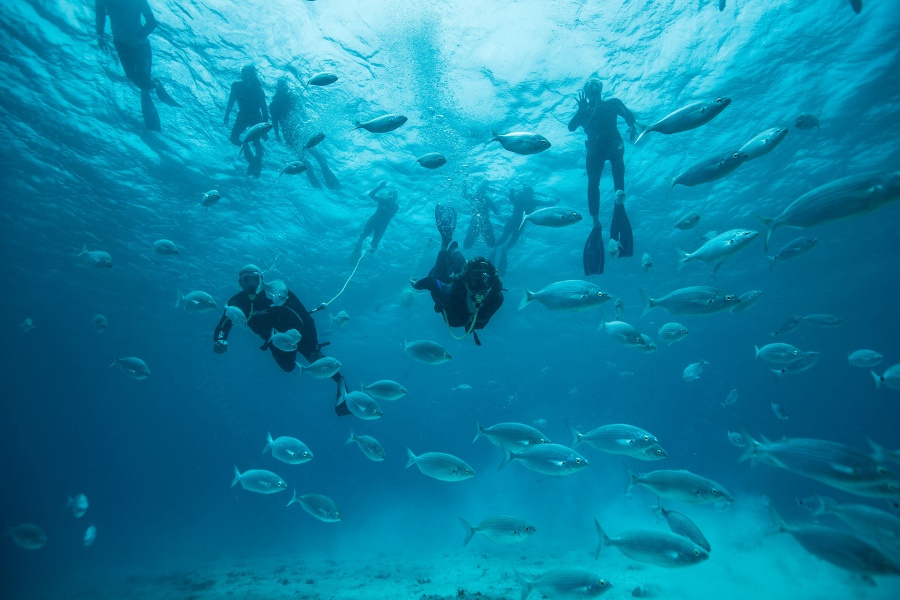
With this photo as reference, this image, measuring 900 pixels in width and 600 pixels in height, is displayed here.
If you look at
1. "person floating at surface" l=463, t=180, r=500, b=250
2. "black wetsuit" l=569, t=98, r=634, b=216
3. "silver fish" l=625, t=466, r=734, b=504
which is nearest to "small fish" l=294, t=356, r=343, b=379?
"silver fish" l=625, t=466, r=734, b=504

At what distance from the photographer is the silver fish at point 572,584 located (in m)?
5.81

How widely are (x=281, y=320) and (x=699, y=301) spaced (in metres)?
8.43

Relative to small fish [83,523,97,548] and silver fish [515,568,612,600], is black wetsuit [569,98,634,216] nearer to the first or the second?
silver fish [515,568,612,600]

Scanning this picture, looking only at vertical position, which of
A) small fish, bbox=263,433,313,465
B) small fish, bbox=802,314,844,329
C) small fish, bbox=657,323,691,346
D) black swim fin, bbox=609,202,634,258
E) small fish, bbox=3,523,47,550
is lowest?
small fish, bbox=3,523,47,550

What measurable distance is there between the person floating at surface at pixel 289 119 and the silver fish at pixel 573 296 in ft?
25.2

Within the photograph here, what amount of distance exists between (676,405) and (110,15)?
121 m

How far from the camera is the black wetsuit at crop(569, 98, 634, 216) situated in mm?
10234

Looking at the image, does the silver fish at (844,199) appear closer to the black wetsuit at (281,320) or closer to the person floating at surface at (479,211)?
the black wetsuit at (281,320)

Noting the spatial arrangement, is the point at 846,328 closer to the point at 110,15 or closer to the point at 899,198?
the point at 899,198

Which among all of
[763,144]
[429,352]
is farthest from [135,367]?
[763,144]

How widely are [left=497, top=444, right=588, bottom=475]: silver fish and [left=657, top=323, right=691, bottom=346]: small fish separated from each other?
3370mm

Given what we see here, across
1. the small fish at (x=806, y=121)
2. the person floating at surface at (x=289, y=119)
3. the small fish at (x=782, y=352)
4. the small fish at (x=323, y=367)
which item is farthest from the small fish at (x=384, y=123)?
the small fish at (x=782, y=352)

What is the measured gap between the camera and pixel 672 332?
802 cm

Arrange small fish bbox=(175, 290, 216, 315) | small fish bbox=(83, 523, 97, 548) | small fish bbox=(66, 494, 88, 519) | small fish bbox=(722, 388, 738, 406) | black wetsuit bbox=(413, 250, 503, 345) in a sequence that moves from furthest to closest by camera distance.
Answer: small fish bbox=(722, 388, 738, 406)
small fish bbox=(83, 523, 97, 548)
small fish bbox=(66, 494, 88, 519)
small fish bbox=(175, 290, 216, 315)
black wetsuit bbox=(413, 250, 503, 345)
